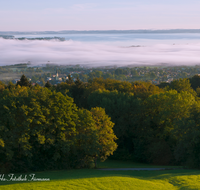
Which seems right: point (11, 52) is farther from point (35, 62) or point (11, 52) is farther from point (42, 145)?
point (42, 145)

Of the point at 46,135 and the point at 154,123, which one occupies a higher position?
the point at 46,135

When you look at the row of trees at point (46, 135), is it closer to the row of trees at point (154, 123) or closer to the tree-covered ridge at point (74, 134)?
the tree-covered ridge at point (74, 134)

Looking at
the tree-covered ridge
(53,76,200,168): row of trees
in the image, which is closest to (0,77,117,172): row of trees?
the tree-covered ridge

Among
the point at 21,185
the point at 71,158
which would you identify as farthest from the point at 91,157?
the point at 21,185

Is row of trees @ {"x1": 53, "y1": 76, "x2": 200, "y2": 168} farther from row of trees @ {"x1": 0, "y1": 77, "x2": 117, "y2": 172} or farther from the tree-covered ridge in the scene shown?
row of trees @ {"x1": 0, "y1": 77, "x2": 117, "y2": 172}

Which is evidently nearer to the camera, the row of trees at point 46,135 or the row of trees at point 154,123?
the row of trees at point 46,135

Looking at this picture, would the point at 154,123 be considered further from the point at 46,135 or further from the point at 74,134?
the point at 46,135

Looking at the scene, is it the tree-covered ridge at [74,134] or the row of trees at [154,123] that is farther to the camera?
the row of trees at [154,123]

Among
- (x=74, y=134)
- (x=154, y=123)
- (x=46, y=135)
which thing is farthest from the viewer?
(x=154, y=123)

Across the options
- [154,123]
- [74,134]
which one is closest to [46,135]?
[74,134]

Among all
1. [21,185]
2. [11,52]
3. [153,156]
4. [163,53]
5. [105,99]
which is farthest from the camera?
[163,53]

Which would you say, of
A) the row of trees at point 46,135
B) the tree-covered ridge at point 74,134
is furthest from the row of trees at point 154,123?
the row of trees at point 46,135
